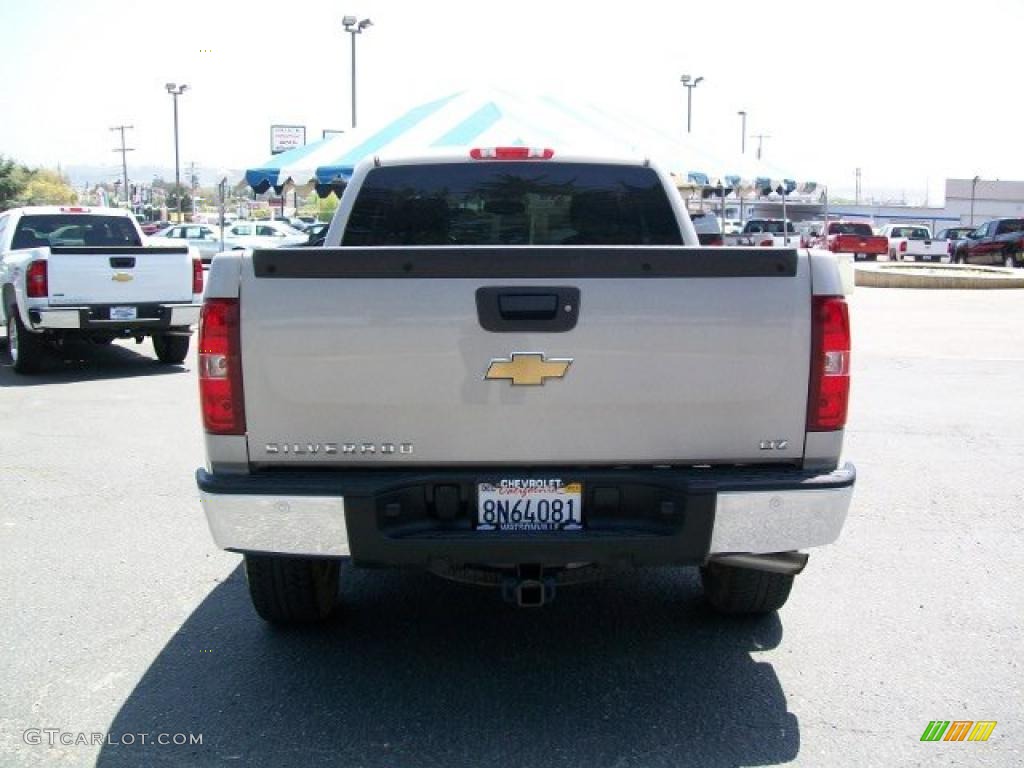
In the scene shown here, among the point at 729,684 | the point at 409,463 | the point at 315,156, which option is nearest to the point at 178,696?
the point at 409,463

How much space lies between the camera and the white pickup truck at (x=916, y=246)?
4547 centimetres

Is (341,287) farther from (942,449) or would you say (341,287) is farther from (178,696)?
(942,449)

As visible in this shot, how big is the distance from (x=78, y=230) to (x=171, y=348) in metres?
2.44

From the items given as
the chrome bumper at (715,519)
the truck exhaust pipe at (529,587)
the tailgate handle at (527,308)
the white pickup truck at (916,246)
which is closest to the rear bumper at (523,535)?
the chrome bumper at (715,519)

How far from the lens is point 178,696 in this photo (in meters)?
3.83

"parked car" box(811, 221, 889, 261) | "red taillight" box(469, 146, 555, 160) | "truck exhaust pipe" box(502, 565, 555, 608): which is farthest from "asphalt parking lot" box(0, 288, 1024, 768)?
"parked car" box(811, 221, 889, 261)

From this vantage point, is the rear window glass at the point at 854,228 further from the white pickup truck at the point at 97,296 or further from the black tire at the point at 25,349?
the black tire at the point at 25,349

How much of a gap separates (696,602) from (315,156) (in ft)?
35.6

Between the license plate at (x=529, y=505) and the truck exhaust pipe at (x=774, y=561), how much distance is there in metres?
0.60

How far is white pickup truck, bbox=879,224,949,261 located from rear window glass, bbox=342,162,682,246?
4215 centimetres

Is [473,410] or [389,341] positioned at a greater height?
[389,341]

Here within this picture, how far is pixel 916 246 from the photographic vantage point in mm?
45562

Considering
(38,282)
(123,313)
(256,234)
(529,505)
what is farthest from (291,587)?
(256,234)

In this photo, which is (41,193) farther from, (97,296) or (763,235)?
(97,296)
